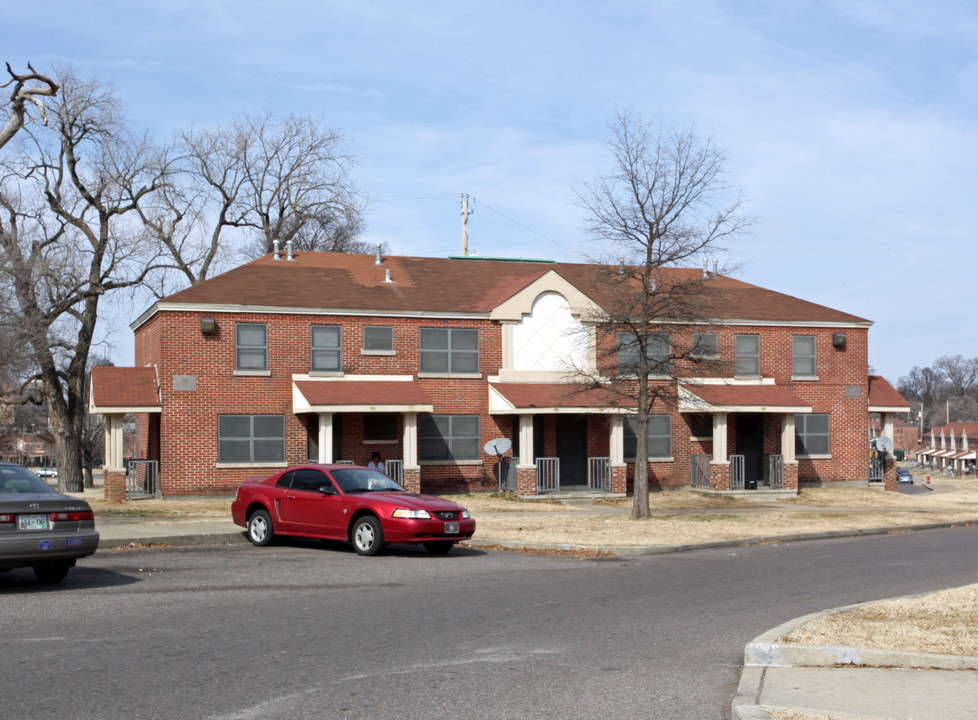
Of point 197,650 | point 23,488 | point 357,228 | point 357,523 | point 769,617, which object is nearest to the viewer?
point 197,650

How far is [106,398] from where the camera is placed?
1153 inches

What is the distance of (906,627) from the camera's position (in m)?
9.44

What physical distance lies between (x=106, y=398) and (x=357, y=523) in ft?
50.9

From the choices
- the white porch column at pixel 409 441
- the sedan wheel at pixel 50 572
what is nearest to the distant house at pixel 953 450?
the white porch column at pixel 409 441

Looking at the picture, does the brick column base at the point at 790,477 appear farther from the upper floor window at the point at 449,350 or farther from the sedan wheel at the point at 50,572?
the sedan wheel at the point at 50,572

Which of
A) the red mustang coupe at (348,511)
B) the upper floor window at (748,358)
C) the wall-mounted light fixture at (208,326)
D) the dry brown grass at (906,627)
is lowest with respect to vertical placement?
the dry brown grass at (906,627)

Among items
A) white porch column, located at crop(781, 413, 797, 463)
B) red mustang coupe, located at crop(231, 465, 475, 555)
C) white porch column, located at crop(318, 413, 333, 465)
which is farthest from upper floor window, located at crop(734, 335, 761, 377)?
red mustang coupe, located at crop(231, 465, 475, 555)

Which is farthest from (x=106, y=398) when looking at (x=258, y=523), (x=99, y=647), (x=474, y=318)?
(x=99, y=647)

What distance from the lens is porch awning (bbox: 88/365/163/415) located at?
29.2 metres

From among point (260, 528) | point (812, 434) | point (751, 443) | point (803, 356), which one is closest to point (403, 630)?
point (260, 528)

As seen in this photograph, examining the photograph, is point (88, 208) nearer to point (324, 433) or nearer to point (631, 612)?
point (324, 433)

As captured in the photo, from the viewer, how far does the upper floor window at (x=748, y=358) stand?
34906 millimetres

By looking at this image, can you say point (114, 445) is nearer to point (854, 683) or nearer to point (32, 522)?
point (32, 522)

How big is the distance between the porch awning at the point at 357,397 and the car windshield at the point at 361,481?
11.3 metres
